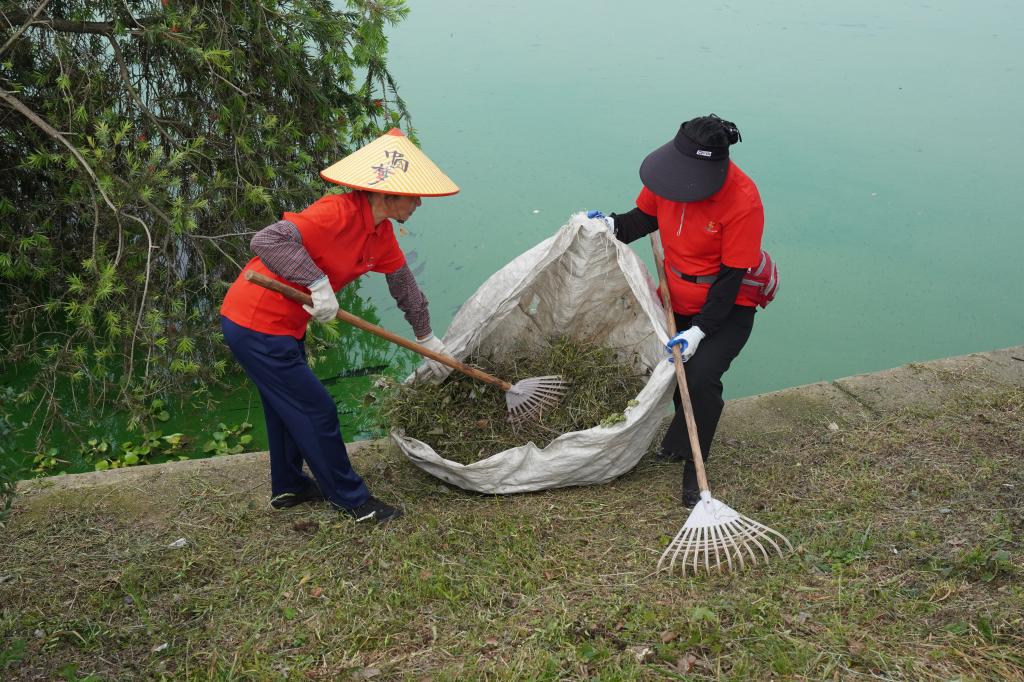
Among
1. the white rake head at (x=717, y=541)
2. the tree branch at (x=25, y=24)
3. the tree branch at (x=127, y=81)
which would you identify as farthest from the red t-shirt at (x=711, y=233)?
the tree branch at (x=25, y=24)

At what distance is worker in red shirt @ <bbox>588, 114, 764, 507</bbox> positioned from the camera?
2.73 meters

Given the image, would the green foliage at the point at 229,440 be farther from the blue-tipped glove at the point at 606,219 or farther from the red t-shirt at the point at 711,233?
the red t-shirt at the point at 711,233

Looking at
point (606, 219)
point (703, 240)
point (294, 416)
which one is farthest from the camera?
point (606, 219)

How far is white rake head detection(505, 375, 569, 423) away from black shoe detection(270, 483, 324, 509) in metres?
0.75

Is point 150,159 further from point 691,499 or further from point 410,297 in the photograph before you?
point 691,499

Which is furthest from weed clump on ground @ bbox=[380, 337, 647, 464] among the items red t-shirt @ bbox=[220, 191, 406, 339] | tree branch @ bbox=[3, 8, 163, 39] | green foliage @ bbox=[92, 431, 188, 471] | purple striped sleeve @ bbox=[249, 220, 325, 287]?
tree branch @ bbox=[3, 8, 163, 39]

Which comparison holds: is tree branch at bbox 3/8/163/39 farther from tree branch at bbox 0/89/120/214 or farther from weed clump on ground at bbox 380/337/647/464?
weed clump on ground at bbox 380/337/647/464

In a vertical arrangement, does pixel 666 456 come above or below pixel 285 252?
below

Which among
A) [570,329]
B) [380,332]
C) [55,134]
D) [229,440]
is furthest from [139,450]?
[570,329]

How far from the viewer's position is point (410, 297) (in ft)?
10.00

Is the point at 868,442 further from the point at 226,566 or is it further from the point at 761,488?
the point at 226,566

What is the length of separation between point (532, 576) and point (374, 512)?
0.61m

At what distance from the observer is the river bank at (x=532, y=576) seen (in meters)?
2.34

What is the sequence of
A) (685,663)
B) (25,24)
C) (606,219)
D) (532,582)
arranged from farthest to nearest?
(25,24) < (606,219) < (532,582) < (685,663)
